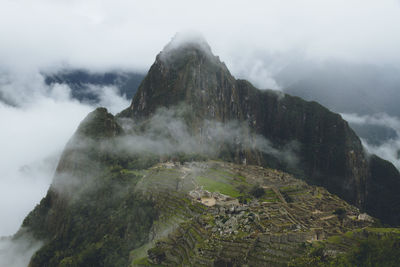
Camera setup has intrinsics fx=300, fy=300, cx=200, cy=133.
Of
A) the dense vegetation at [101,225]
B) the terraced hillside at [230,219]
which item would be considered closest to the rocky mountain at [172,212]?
the terraced hillside at [230,219]

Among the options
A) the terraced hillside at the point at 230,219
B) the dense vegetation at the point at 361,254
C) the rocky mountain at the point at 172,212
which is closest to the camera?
the dense vegetation at the point at 361,254

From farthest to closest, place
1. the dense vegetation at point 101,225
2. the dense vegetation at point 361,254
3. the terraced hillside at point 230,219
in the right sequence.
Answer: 1. the dense vegetation at point 101,225
2. the terraced hillside at point 230,219
3. the dense vegetation at point 361,254

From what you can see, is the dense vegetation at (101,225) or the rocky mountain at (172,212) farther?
the dense vegetation at (101,225)

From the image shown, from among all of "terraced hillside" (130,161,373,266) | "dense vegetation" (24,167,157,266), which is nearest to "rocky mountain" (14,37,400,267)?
"terraced hillside" (130,161,373,266)

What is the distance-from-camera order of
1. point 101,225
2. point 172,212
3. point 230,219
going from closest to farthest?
point 230,219 → point 172,212 → point 101,225

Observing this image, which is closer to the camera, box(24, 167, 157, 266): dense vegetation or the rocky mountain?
the rocky mountain

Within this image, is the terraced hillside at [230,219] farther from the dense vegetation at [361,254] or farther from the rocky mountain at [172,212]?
the dense vegetation at [361,254]

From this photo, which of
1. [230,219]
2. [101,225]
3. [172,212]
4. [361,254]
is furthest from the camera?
[101,225]

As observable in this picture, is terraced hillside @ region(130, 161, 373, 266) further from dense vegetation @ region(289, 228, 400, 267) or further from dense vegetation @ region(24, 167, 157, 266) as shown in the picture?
dense vegetation @ region(24, 167, 157, 266)

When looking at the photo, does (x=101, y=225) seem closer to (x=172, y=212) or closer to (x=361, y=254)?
(x=172, y=212)

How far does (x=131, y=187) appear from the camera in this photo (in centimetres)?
8306

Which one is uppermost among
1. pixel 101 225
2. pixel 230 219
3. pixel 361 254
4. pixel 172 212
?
Answer: pixel 230 219

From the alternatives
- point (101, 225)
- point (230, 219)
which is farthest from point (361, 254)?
point (101, 225)

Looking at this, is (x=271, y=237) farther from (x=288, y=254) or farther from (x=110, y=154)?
(x=110, y=154)
